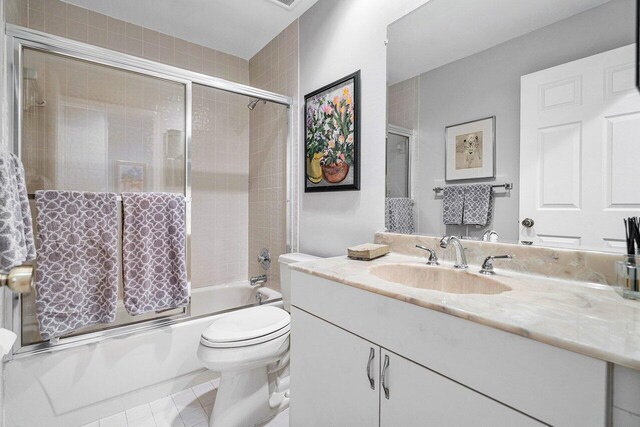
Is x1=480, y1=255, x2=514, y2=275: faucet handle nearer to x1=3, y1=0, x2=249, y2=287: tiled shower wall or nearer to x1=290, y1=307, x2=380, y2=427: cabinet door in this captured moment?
x1=290, y1=307, x2=380, y2=427: cabinet door

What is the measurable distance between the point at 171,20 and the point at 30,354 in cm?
224

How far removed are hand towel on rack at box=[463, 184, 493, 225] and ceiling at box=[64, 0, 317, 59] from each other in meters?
1.64

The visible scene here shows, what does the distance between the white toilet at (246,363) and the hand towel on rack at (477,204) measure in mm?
1018

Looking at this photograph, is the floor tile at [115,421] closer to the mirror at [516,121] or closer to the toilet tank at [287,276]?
the toilet tank at [287,276]

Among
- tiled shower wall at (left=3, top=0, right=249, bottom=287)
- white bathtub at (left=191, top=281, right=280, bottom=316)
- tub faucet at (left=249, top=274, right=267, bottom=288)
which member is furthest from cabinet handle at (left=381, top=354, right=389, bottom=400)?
tiled shower wall at (left=3, top=0, right=249, bottom=287)

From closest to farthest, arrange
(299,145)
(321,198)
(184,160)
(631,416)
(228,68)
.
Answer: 1. (631,416)
2. (184,160)
3. (321,198)
4. (299,145)
5. (228,68)

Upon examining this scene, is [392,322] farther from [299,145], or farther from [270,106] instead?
[270,106]

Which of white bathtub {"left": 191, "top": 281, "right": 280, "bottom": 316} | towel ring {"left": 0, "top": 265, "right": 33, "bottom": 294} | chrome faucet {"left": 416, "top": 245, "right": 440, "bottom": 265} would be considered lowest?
white bathtub {"left": 191, "top": 281, "right": 280, "bottom": 316}

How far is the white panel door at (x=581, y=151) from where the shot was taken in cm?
86

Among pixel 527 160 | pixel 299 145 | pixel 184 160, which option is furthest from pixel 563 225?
pixel 184 160

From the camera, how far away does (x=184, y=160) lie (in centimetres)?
174

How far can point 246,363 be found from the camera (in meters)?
1.35

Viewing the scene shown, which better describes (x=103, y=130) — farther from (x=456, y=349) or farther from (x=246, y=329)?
(x=456, y=349)

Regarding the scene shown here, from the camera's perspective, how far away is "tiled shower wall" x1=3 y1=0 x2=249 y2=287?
2244 mm
